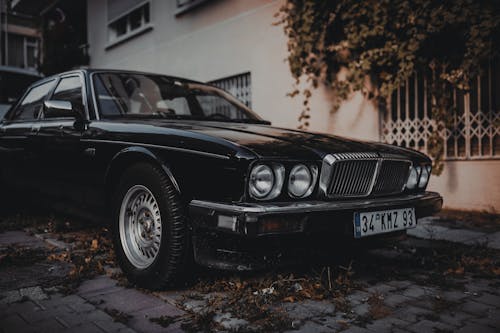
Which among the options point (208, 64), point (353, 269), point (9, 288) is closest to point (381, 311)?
point (353, 269)

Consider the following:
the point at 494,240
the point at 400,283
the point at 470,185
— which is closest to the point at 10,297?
the point at 400,283

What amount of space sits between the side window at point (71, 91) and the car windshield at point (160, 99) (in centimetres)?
18

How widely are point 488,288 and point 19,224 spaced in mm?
4258

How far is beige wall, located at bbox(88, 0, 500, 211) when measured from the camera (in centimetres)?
527

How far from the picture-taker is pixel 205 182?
2.32 metres

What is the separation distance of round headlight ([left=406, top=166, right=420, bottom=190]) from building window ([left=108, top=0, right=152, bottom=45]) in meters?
8.41

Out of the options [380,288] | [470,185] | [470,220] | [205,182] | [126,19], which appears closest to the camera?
[205,182]

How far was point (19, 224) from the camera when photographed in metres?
4.64

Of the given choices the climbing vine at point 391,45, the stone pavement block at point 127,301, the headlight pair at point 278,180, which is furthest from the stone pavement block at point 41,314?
the climbing vine at point 391,45

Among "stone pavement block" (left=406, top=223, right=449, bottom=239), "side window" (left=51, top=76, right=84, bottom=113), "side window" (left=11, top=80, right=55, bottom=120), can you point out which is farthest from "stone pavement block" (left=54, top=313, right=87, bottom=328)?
"stone pavement block" (left=406, top=223, right=449, bottom=239)

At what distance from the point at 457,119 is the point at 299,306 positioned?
3865 mm

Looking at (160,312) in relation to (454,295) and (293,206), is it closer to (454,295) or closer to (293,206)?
(293,206)

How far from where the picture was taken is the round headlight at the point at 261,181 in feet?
7.32

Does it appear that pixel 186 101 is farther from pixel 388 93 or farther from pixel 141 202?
pixel 388 93
